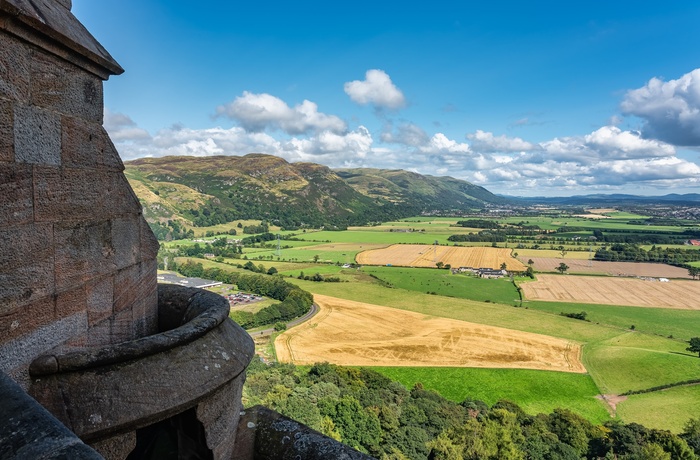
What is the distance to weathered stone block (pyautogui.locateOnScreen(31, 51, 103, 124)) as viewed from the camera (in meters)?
3.04

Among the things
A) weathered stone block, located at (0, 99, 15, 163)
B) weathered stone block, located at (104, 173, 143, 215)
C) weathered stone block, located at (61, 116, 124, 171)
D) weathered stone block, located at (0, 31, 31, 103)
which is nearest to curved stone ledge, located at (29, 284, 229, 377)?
weathered stone block, located at (104, 173, 143, 215)

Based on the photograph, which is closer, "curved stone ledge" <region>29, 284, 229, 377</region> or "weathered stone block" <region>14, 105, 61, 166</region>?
"curved stone ledge" <region>29, 284, 229, 377</region>

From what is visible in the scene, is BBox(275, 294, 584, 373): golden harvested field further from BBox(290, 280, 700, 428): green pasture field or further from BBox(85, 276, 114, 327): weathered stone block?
BBox(85, 276, 114, 327): weathered stone block

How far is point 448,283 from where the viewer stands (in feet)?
313

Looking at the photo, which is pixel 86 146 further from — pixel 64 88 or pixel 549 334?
pixel 549 334

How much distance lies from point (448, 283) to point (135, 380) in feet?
317

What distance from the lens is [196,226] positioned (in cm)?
18775

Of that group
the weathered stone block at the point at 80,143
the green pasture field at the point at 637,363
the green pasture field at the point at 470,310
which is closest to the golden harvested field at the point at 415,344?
the green pasture field at the point at 637,363

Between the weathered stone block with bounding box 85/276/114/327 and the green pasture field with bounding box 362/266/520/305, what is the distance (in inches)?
3294

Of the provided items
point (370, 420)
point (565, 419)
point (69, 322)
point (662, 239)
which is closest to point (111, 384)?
point (69, 322)

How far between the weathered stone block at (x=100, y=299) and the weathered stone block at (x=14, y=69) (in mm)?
1544

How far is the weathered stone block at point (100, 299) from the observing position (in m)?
3.43

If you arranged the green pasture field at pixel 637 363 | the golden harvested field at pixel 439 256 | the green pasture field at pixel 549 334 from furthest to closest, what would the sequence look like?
the golden harvested field at pixel 439 256, the green pasture field at pixel 637 363, the green pasture field at pixel 549 334

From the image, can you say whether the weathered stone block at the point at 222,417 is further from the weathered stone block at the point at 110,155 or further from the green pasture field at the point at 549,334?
the green pasture field at the point at 549,334
